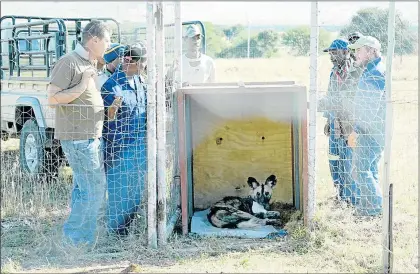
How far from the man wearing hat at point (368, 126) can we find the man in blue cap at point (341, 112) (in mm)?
115

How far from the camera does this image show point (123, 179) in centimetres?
552

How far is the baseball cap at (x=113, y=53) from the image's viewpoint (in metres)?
5.46

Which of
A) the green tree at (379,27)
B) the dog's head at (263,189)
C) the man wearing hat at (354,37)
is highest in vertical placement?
the green tree at (379,27)

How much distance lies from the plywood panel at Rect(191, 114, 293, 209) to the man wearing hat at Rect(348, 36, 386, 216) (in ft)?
2.51

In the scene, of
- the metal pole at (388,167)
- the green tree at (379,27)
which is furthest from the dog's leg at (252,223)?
the green tree at (379,27)

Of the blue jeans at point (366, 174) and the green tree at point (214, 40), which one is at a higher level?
the green tree at point (214, 40)

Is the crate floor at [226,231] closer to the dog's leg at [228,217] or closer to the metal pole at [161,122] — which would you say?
the dog's leg at [228,217]

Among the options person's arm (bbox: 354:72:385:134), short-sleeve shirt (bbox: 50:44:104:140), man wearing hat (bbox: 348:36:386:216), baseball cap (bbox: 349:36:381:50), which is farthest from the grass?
short-sleeve shirt (bbox: 50:44:104:140)

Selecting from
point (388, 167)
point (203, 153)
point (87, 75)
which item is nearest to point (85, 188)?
point (87, 75)

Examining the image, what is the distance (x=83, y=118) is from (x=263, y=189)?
2354mm

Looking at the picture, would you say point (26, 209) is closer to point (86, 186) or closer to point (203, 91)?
point (86, 186)

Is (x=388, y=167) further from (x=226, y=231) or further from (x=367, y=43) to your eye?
(x=367, y=43)

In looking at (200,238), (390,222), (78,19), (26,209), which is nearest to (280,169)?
(200,238)

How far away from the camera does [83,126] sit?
507cm
